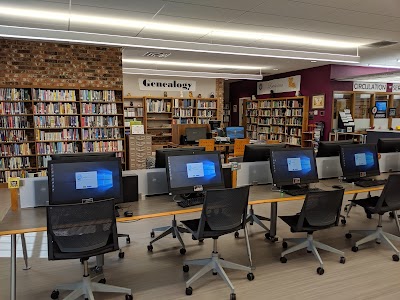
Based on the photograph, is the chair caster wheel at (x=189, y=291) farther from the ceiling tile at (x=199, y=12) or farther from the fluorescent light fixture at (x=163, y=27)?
the fluorescent light fixture at (x=163, y=27)

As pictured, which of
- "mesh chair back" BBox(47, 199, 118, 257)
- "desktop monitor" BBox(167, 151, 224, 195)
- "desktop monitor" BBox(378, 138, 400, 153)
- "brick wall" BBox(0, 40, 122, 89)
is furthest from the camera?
"brick wall" BBox(0, 40, 122, 89)

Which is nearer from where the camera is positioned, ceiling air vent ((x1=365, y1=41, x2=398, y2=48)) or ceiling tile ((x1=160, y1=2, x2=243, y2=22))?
ceiling tile ((x1=160, y1=2, x2=243, y2=22))

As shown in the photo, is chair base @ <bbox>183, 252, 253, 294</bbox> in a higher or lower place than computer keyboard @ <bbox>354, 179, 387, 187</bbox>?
lower

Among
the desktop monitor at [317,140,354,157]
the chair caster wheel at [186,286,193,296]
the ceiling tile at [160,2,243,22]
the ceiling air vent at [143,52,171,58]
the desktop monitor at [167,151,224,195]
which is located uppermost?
the ceiling air vent at [143,52,171,58]

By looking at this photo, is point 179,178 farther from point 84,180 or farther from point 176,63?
point 176,63

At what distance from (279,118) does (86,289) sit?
966 centimetres

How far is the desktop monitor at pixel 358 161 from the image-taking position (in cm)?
386

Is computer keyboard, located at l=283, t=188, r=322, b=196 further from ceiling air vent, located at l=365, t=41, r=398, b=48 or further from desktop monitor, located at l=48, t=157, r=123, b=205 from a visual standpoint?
ceiling air vent, located at l=365, t=41, r=398, b=48

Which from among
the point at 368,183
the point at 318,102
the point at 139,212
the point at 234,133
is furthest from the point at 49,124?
the point at 318,102

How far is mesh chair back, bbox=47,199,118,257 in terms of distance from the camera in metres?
2.29

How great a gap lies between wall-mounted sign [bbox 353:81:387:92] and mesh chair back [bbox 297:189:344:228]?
24.8 ft

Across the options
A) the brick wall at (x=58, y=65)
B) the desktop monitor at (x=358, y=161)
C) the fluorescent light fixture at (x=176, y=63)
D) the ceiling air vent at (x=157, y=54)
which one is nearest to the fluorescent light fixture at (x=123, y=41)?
the brick wall at (x=58, y=65)

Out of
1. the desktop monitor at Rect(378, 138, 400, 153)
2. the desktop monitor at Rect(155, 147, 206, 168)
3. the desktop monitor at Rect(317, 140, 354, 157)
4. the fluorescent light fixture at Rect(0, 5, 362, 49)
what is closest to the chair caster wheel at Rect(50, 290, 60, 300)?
the desktop monitor at Rect(155, 147, 206, 168)

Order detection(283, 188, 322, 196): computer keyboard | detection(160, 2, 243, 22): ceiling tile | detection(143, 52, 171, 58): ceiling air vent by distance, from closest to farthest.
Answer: detection(283, 188, 322, 196): computer keyboard
detection(160, 2, 243, 22): ceiling tile
detection(143, 52, 171, 58): ceiling air vent
